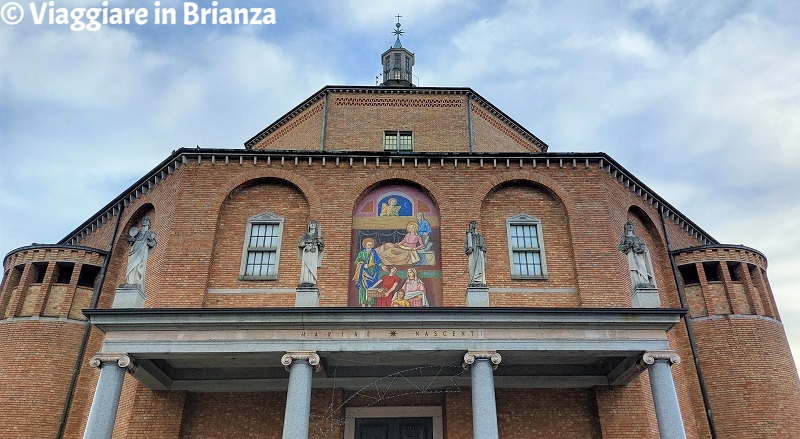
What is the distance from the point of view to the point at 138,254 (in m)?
15.5

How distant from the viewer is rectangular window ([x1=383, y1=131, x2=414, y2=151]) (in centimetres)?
2475

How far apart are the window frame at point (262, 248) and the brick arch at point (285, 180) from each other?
1114 millimetres

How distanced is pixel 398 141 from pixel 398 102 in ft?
6.61

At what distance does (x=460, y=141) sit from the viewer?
2453 cm

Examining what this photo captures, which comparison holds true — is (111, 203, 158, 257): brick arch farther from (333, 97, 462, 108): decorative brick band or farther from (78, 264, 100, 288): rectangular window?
(333, 97, 462, 108): decorative brick band

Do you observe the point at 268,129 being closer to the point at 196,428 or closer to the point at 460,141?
the point at 460,141

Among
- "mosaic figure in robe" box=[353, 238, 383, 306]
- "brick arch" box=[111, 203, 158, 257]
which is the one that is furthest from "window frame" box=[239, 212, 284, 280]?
"brick arch" box=[111, 203, 158, 257]

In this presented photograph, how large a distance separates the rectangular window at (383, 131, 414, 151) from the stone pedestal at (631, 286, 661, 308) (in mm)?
12211

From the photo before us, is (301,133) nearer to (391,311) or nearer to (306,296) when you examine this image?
(306,296)

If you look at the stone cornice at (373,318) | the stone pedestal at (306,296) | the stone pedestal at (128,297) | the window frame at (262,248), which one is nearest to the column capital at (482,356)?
the stone cornice at (373,318)

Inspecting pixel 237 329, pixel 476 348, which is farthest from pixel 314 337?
pixel 476 348

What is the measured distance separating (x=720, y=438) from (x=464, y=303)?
9.58 meters

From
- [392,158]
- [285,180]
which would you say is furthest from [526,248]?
[285,180]

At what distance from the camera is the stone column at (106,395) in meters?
13.1
